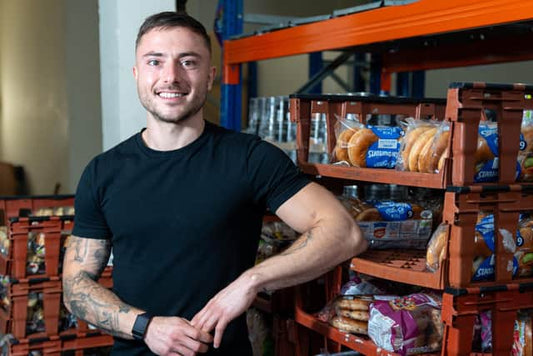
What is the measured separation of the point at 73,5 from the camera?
8.49 m

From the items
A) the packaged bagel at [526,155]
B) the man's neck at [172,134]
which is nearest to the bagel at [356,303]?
the packaged bagel at [526,155]

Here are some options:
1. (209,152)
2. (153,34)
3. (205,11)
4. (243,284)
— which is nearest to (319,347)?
(243,284)

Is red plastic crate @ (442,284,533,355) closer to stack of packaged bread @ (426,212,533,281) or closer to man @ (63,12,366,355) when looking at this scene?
stack of packaged bread @ (426,212,533,281)

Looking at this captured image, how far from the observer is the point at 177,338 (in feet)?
6.61

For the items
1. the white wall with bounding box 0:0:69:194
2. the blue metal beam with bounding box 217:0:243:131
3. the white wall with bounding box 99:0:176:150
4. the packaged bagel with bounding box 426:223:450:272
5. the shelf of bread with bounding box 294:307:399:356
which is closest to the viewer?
the packaged bagel with bounding box 426:223:450:272

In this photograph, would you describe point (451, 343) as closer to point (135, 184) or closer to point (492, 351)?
point (492, 351)

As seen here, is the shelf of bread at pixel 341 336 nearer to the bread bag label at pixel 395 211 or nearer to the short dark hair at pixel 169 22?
the bread bag label at pixel 395 211

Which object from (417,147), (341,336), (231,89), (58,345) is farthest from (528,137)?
(231,89)

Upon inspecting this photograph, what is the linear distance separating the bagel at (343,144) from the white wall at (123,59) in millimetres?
1534

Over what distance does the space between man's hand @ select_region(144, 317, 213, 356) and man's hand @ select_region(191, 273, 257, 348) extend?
0.10ft

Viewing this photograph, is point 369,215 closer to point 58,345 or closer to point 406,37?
point 406,37

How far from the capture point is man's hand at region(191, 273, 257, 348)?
2.02m

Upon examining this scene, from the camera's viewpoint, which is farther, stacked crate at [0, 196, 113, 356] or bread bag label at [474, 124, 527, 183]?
stacked crate at [0, 196, 113, 356]

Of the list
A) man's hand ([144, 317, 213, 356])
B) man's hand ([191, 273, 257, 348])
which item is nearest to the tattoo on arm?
man's hand ([144, 317, 213, 356])
